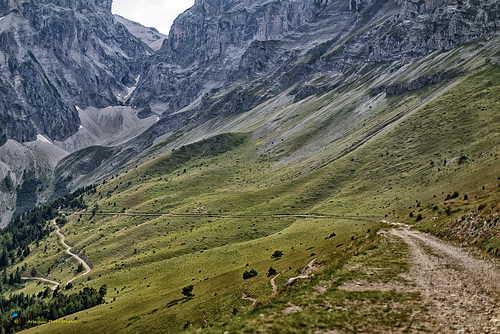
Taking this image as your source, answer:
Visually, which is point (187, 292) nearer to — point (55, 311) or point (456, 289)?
point (456, 289)

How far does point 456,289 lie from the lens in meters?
29.8

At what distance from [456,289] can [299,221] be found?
104 meters

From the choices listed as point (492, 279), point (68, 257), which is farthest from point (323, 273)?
point (68, 257)

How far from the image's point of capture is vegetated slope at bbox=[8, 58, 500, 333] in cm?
5434

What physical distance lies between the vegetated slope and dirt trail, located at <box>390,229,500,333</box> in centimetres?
222

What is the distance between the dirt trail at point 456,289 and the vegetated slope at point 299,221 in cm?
222

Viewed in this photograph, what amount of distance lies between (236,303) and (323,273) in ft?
40.8

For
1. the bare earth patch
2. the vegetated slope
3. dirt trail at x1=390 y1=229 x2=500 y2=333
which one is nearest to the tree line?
the vegetated slope

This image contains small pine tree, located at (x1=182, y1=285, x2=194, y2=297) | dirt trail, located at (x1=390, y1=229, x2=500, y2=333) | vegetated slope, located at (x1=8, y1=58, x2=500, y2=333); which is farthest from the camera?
small pine tree, located at (x1=182, y1=285, x2=194, y2=297)

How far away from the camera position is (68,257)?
7111 inches

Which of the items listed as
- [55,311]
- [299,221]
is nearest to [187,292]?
[55,311]

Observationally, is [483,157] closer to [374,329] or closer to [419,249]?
[419,249]

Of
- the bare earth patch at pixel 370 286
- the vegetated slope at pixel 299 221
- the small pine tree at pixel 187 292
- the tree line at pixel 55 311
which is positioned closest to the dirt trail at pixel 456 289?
the bare earth patch at pixel 370 286

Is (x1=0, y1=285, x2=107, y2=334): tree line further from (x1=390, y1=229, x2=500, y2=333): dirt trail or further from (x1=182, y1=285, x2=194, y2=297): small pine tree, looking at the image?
(x1=390, y1=229, x2=500, y2=333): dirt trail
